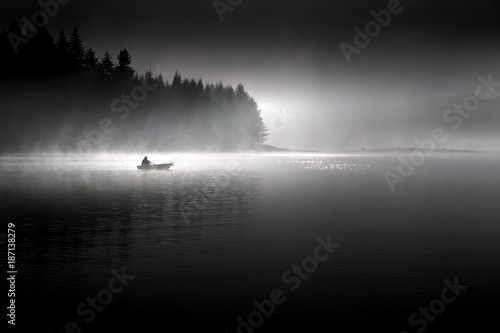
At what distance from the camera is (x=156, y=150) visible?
171 metres

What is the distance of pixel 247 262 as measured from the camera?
23719 millimetres

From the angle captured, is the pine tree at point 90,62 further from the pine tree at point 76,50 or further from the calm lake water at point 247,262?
the calm lake water at point 247,262

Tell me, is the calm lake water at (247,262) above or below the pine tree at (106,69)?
below

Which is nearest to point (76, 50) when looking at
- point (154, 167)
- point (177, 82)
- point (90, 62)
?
point (90, 62)

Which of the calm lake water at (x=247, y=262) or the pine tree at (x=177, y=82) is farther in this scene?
the pine tree at (x=177, y=82)

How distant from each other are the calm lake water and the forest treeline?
89.1m

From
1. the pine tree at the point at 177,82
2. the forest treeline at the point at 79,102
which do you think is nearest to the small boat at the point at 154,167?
the forest treeline at the point at 79,102

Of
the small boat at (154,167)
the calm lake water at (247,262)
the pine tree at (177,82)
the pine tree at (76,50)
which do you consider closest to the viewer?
the calm lake water at (247,262)

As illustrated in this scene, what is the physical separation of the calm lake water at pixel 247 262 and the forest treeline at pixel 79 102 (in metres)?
89.1

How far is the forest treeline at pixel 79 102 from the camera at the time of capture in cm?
13012

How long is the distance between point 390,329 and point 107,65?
146442 mm

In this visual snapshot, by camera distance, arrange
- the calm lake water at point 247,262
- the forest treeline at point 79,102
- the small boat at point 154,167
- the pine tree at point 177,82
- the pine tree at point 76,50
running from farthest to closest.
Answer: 1. the pine tree at point 177,82
2. the pine tree at point 76,50
3. the forest treeline at point 79,102
4. the small boat at point 154,167
5. the calm lake water at point 247,262

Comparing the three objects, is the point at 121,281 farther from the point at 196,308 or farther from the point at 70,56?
the point at 70,56

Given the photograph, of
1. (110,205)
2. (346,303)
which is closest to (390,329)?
(346,303)
